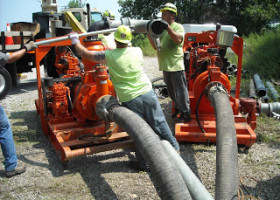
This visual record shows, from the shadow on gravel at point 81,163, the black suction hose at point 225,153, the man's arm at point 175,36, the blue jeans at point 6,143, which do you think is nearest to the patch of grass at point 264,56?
the man's arm at point 175,36

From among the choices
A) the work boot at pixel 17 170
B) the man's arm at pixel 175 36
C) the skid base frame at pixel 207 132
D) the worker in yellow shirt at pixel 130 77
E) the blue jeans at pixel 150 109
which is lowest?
the work boot at pixel 17 170

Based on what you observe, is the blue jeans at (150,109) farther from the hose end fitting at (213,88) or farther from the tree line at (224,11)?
the tree line at (224,11)

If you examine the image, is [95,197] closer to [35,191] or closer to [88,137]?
[35,191]

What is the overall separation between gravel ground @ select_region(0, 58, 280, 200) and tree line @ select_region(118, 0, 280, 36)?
13.3m

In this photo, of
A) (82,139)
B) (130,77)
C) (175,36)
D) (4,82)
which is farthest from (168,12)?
(4,82)

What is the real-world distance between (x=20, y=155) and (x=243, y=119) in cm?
326

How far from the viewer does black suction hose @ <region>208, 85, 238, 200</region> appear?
226 centimetres

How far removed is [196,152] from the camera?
4066mm

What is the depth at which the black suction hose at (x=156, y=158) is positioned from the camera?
2.20 m

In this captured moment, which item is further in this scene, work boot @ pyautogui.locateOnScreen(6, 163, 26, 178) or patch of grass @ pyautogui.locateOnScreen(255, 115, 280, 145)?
patch of grass @ pyautogui.locateOnScreen(255, 115, 280, 145)

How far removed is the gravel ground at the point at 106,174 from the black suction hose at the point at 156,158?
72cm

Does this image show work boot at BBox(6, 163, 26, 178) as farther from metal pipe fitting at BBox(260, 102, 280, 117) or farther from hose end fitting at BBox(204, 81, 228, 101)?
metal pipe fitting at BBox(260, 102, 280, 117)

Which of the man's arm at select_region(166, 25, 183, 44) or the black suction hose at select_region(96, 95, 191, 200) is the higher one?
the man's arm at select_region(166, 25, 183, 44)

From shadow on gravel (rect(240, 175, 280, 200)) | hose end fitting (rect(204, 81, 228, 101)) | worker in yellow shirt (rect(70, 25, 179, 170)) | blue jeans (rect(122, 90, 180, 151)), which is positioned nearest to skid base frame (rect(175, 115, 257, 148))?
hose end fitting (rect(204, 81, 228, 101))
